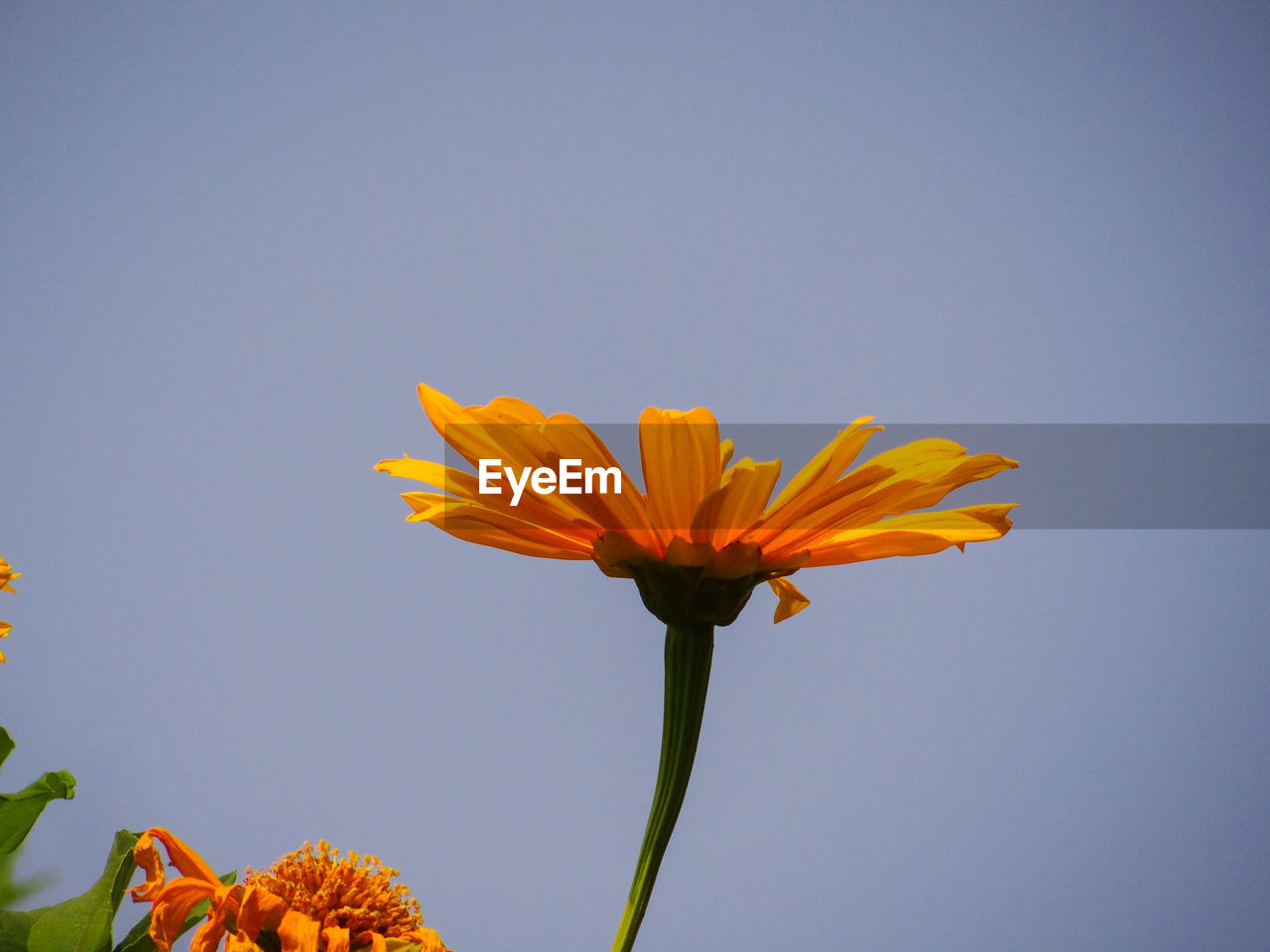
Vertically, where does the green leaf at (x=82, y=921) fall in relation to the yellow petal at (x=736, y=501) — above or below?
below

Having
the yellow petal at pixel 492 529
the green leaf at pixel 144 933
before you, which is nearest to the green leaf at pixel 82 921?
the green leaf at pixel 144 933

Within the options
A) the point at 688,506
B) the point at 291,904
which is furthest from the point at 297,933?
the point at 688,506

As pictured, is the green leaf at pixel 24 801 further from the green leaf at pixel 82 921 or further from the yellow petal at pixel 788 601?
the yellow petal at pixel 788 601

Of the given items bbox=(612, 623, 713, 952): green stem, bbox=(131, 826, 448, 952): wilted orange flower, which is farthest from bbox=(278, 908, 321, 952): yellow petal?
bbox=(612, 623, 713, 952): green stem

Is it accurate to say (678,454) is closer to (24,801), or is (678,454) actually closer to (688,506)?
(688,506)

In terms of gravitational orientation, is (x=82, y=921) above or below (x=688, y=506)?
below

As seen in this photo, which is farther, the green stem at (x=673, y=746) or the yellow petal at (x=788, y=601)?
the yellow petal at (x=788, y=601)

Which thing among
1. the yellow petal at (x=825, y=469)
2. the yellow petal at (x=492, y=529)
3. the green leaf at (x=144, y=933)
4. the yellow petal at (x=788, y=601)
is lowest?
the green leaf at (x=144, y=933)
